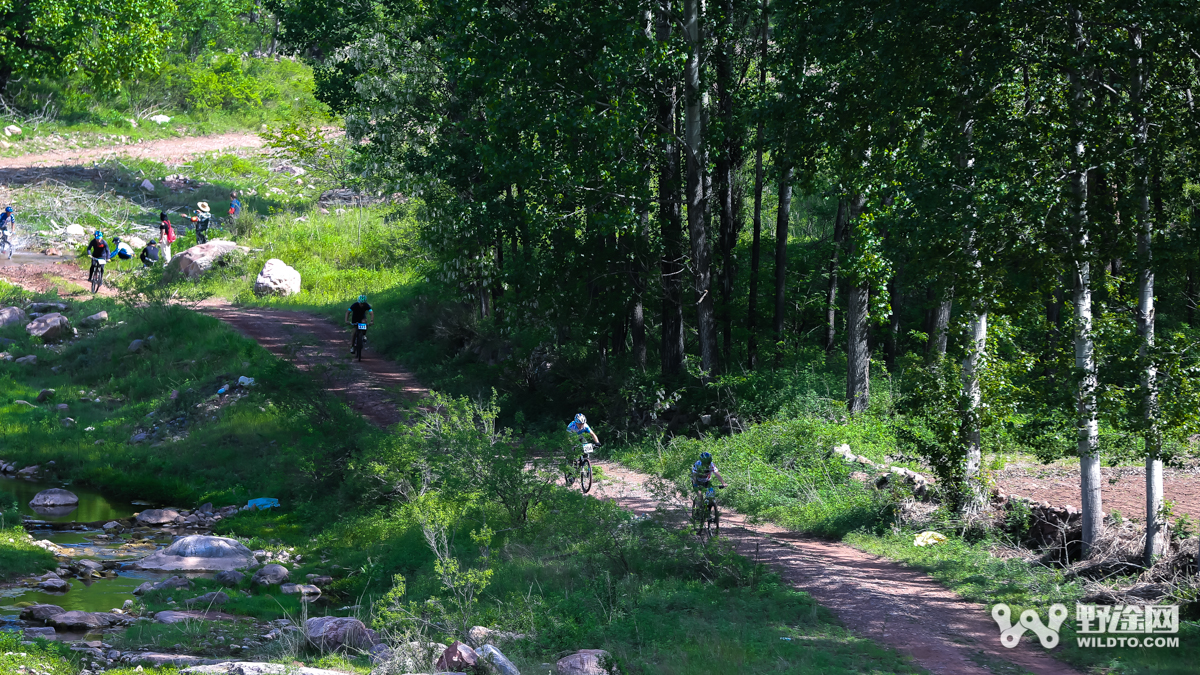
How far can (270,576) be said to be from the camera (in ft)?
50.0

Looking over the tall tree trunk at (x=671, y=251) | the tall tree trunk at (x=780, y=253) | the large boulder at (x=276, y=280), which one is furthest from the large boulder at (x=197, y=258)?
the tall tree trunk at (x=780, y=253)

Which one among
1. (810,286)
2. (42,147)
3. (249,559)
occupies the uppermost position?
(42,147)

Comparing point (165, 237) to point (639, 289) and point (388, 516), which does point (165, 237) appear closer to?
point (639, 289)

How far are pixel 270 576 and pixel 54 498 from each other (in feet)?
22.8

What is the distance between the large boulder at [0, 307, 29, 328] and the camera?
27.0m

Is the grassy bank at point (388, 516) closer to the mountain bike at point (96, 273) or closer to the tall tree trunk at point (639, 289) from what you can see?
the mountain bike at point (96, 273)

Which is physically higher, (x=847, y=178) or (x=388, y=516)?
(x=847, y=178)

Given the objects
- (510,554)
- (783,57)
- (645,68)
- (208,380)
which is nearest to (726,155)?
(645,68)

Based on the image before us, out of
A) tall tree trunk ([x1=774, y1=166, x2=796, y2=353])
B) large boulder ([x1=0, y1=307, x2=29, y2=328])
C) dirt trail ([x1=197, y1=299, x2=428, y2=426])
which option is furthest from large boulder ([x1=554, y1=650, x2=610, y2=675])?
large boulder ([x1=0, y1=307, x2=29, y2=328])

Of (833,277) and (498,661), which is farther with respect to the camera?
(833,277)

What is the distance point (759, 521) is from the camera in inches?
598

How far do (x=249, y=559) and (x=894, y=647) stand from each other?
35.8ft

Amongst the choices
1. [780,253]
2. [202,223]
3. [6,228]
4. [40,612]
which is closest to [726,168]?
[780,253]

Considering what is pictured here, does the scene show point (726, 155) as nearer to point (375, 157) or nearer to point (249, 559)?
point (375, 157)
